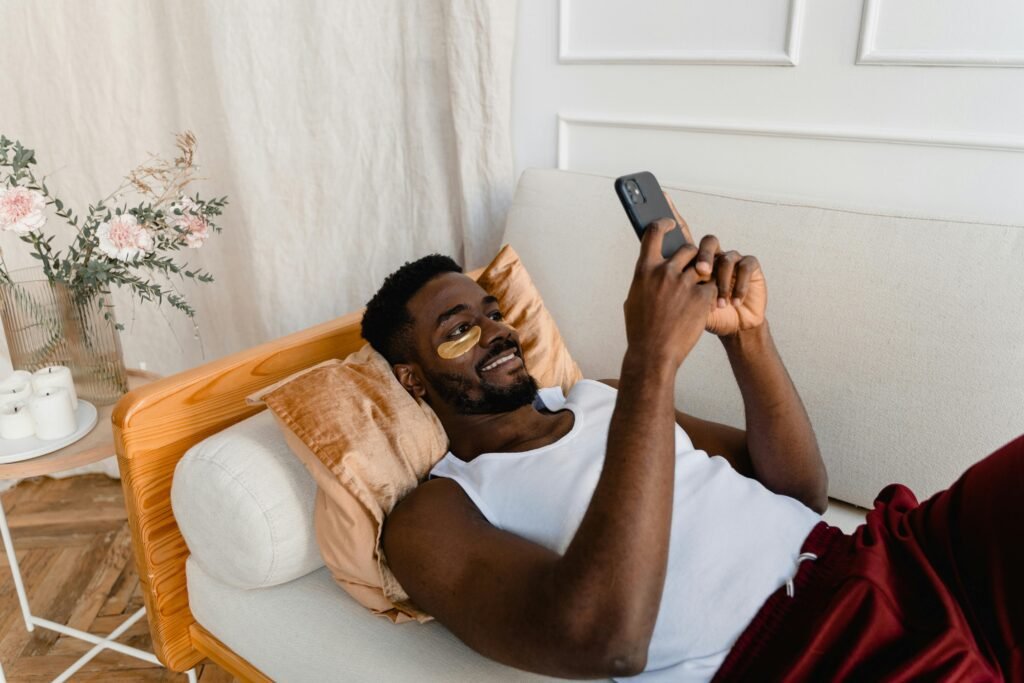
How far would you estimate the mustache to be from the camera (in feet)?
4.10

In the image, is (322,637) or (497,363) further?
(497,363)

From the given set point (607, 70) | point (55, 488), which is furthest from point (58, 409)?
point (607, 70)

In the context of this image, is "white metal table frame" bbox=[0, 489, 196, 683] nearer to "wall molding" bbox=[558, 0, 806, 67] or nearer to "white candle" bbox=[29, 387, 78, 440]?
"white candle" bbox=[29, 387, 78, 440]

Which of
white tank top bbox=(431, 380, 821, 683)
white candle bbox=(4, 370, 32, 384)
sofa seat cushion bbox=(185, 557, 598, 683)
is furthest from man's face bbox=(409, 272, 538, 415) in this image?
white candle bbox=(4, 370, 32, 384)

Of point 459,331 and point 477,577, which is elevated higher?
point 459,331

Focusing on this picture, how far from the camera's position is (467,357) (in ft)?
4.10

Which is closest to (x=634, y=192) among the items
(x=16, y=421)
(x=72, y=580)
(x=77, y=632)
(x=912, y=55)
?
(x=912, y=55)

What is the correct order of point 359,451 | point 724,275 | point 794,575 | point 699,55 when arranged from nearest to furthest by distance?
point 724,275 < point 794,575 < point 359,451 < point 699,55

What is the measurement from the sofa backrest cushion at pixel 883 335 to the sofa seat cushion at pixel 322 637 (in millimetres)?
717

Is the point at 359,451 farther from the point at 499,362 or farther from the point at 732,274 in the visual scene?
the point at 732,274

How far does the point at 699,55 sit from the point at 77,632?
6.07 feet

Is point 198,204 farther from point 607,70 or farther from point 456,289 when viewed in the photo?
point 607,70

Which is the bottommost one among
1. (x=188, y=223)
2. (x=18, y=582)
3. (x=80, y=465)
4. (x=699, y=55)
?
(x=18, y=582)

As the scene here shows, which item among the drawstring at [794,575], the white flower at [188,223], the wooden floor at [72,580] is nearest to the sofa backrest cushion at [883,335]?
the drawstring at [794,575]
